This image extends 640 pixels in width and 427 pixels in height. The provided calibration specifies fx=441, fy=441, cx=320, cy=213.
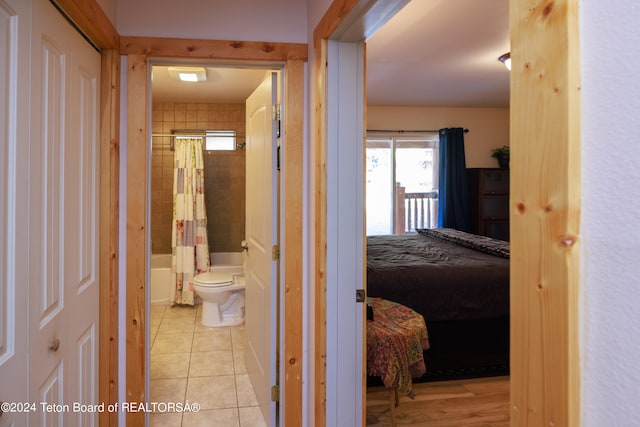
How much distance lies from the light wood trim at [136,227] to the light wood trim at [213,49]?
0.18ft

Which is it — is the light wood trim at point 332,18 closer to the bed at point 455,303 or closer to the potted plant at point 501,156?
the bed at point 455,303

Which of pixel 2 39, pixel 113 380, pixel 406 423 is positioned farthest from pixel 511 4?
pixel 406 423

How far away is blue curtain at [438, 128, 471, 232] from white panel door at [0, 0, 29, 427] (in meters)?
5.21

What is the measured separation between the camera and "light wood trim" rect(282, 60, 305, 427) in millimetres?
2080

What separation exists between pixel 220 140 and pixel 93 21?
3.61 metres

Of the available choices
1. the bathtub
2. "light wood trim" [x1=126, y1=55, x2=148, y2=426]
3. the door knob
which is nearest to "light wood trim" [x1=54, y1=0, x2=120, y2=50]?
"light wood trim" [x1=126, y1=55, x2=148, y2=426]

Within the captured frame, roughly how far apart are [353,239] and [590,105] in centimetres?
127

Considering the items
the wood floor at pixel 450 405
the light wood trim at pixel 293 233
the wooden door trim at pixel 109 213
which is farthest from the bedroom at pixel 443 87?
the wooden door trim at pixel 109 213

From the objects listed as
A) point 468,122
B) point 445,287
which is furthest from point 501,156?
point 445,287

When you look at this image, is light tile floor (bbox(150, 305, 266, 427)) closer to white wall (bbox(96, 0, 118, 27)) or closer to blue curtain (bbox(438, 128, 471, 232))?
white wall (bbox(96, 0, 118, 27))

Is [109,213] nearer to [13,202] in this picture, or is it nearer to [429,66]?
[13,202]

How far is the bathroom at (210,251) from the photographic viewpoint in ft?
9.32

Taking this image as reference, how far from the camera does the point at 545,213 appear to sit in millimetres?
590

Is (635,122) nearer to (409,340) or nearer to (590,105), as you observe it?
(590,105)
